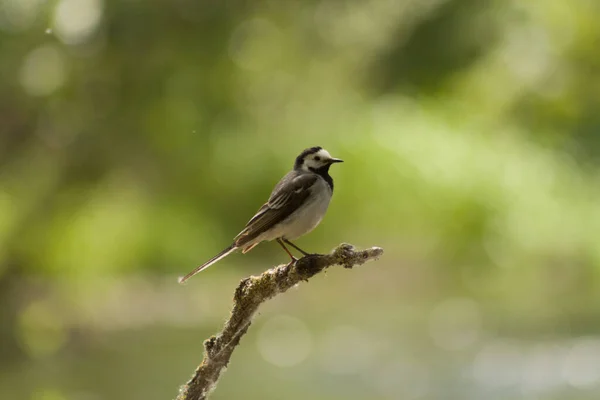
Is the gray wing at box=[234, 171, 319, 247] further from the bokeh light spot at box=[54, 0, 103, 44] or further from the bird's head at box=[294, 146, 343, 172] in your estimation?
the bokeh light spot at box=[54, 0, 103, 44]

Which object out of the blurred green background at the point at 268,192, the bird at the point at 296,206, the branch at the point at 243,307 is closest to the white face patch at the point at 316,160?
the bird at the point at 296,206

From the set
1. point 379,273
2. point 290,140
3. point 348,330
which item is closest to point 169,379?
point 348,330

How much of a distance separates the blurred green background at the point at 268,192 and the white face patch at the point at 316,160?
102 inches

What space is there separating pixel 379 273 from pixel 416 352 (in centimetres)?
100

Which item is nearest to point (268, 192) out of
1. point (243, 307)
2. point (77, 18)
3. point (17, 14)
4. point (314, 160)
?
point (77, 18)

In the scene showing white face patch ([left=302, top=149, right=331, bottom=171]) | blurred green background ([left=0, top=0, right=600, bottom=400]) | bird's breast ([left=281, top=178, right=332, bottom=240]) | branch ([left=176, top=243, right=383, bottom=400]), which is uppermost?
blurred green background ([left=0, top=0, right=600, bottom=400])

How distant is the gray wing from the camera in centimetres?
246

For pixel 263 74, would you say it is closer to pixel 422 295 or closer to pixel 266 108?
pixel 266 108

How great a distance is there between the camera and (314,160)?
254 cm

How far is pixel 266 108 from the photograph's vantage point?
25.4 ft

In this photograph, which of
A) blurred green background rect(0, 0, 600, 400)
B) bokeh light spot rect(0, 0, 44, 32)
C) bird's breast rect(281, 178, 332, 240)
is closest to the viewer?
bird's breast rect(281, 178, 332, 240)

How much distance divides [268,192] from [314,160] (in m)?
3.92

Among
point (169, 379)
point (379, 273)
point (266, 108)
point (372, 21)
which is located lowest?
point (169, 379)

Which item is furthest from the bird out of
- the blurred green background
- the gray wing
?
the blurred green background
